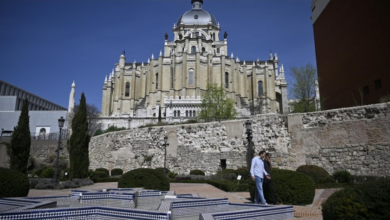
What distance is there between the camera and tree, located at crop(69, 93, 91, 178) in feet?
62.0

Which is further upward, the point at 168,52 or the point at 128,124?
the point at 168,52

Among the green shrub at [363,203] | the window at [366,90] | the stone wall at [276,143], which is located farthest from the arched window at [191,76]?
the green shrub at [363,203]

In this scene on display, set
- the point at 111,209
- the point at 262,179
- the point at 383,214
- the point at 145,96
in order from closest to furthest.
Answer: the point at 383,214 → the point at 111,209 → the point at 262,179 → the point at 145,96

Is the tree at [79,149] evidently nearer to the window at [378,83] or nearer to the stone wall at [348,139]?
the stone wall at [348,139]

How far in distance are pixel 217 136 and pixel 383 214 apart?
61.6 feet

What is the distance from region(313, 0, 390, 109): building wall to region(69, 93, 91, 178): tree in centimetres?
2079

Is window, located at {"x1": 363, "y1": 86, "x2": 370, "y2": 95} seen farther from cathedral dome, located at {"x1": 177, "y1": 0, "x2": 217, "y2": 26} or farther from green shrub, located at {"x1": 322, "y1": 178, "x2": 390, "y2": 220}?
cathedral dome, located at {"x1": 177, "y1": 0, "x2": 217, "y2": 26}

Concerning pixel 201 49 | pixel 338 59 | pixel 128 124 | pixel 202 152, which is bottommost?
pixel 202 152

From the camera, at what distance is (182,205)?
20.6ft

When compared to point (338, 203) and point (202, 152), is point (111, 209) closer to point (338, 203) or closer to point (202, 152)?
point (338, 203)

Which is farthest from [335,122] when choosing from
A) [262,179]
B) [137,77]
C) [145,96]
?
[137,77]

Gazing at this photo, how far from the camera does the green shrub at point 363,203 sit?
4.26 metres

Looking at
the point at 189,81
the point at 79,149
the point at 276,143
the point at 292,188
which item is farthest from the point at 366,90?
the point at 189,81

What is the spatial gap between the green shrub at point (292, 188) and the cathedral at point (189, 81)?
1735 inches
